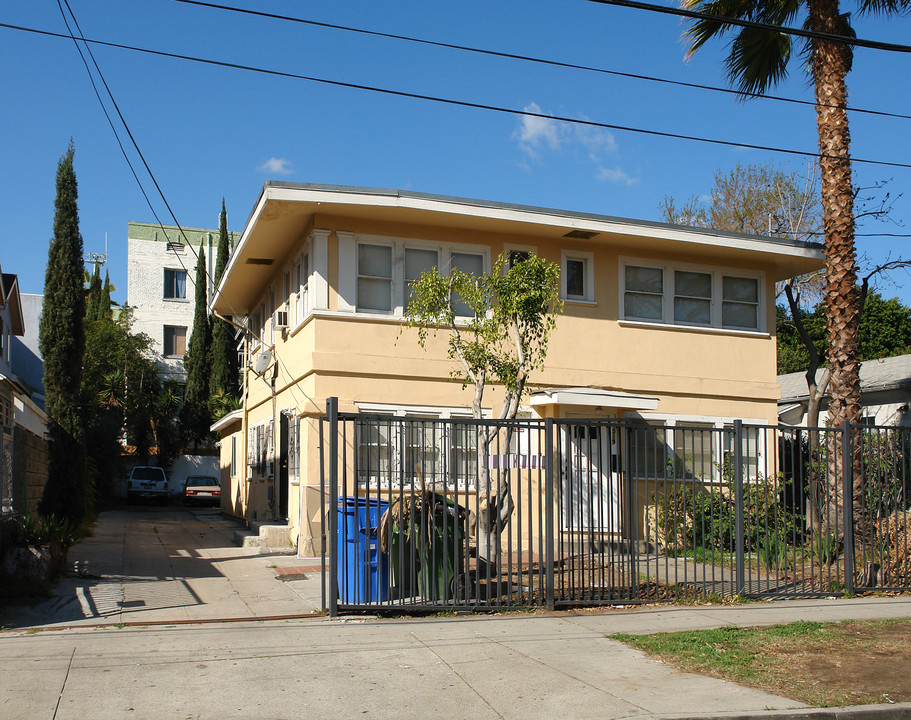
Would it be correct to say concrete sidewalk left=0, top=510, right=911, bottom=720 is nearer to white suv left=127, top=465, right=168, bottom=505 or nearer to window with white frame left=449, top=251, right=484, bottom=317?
window with white frame left=449, top=251, right=484, bottom=317

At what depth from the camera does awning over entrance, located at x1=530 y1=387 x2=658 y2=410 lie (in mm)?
15086

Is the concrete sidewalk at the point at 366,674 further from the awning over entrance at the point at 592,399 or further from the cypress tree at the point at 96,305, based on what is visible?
the cypress tree at the point at 96,305

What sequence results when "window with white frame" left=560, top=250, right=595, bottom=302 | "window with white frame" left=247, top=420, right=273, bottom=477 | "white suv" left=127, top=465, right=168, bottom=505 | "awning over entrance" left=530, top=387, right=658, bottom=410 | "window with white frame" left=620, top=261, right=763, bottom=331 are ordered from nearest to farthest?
1. "awning over entrance" left=530, top=387, right=658, bottom=410
2. "window with white frame" left=560, top=250, right=595, bottom=302
3. "window with white frame" left=620, top=261, right=763, bottom=331
4. "window with white frame" left=247, top=420, right=273, bottom=477
5. "white suv" left=127, top=465, right=168, bottom=505

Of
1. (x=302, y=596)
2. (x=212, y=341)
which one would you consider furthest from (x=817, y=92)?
(x=212, y=341)

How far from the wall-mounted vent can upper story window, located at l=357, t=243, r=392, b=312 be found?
336 cm

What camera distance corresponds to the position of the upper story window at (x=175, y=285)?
142ft

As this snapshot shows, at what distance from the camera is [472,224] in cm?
1552

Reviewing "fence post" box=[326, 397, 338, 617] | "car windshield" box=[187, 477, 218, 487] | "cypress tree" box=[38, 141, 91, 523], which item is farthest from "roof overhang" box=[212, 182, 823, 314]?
"car windshield" box=[187, 477, 218, 487]

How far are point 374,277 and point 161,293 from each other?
3070cm

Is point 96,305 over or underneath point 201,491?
over

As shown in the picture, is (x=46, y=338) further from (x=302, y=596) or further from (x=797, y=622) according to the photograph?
(x=797, y=622)

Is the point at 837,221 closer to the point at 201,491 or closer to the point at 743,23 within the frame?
the point at 743,23

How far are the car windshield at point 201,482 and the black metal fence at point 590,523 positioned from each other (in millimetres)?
24337

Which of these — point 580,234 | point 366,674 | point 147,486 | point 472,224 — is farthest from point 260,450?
point 147,486
